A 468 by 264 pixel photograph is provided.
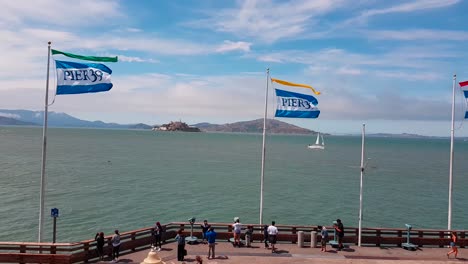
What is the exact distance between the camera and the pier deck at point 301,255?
1798 cm

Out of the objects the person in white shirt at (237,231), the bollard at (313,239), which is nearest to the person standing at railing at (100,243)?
the person in white shirt at (237,231)

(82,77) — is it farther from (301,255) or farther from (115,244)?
(301,255)

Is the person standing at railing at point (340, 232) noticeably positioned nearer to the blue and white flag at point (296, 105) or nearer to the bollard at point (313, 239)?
the bollard at point (313, 239)

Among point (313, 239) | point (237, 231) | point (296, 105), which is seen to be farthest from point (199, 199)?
point (313, 239)

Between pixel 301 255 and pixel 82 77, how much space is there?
13.4m

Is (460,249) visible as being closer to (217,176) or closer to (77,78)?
(77,78)

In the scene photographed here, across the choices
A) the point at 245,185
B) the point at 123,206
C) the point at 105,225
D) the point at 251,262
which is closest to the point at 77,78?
the point at 251,262

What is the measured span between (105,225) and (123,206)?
8.28 meters

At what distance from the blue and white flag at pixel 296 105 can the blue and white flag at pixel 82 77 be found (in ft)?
32.2

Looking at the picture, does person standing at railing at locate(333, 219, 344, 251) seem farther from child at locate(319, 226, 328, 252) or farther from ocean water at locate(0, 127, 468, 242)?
ocean water at locate(0, 127, 468, 242)

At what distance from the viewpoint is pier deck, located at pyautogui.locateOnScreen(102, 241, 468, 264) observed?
18.0 m

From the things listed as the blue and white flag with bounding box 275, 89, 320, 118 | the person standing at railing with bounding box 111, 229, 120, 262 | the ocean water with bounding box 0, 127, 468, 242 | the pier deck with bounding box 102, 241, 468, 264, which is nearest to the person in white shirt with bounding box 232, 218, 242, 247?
the pier deck with bounding box 102, 241, 468, 264

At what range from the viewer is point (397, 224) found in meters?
41.4

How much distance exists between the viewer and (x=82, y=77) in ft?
63.3
